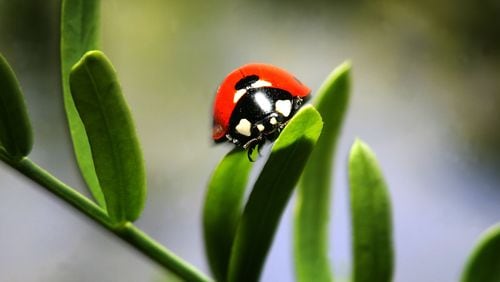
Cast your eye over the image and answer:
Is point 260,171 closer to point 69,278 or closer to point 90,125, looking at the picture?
point 90,125

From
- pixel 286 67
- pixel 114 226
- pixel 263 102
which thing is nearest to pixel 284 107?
pixel 263 102

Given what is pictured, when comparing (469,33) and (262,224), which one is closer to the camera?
(262,224)

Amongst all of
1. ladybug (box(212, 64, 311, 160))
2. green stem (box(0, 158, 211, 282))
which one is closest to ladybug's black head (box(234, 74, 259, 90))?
ladybug (box(212, 64, 311, 160))

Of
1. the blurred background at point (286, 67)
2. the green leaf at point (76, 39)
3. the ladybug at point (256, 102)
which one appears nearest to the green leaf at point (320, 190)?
the ladybug at point (256, 102)

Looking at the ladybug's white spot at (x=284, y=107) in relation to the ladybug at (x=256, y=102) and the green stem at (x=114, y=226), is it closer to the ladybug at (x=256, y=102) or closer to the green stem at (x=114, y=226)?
the ladybug at (x=256, y=102)

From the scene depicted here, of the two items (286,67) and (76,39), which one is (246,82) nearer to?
(76,39)

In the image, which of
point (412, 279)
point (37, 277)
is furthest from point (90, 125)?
point (37, 277)

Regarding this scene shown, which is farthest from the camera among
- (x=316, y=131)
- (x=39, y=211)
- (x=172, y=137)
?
(x=172, y=137)

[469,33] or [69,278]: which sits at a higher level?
[469,33]

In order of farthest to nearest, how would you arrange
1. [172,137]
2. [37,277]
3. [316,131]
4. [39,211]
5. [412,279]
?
[172,137] → [39,211] → [37,277] → [412,279] → [316,131]
